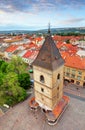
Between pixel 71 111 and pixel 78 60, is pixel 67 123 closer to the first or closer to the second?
pixel 71 111

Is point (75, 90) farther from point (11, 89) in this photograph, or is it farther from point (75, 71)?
point (11, 89)

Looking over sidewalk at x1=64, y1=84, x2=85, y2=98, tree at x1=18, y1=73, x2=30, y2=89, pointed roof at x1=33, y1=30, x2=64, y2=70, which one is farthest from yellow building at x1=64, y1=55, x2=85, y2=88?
pointed roof at x1=33, y1=30, x2=64, y2=70

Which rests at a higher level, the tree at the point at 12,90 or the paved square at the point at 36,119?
the tree at the point at 12,90

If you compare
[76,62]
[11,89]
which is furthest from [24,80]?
[76,62]

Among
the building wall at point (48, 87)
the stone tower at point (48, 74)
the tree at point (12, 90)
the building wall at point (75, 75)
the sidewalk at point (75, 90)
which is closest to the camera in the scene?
the stone tower at point (48, 74)

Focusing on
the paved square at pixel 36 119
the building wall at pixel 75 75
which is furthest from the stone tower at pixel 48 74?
the building wall at pixel 75 75

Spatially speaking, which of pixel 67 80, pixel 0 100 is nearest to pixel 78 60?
pixel 67 80

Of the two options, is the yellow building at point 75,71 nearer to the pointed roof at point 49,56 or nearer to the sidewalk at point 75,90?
the sidewalk at point 75,90

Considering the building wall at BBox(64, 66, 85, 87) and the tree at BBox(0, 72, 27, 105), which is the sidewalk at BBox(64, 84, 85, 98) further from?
the tree at BBox(0, 72, 27, 105)
